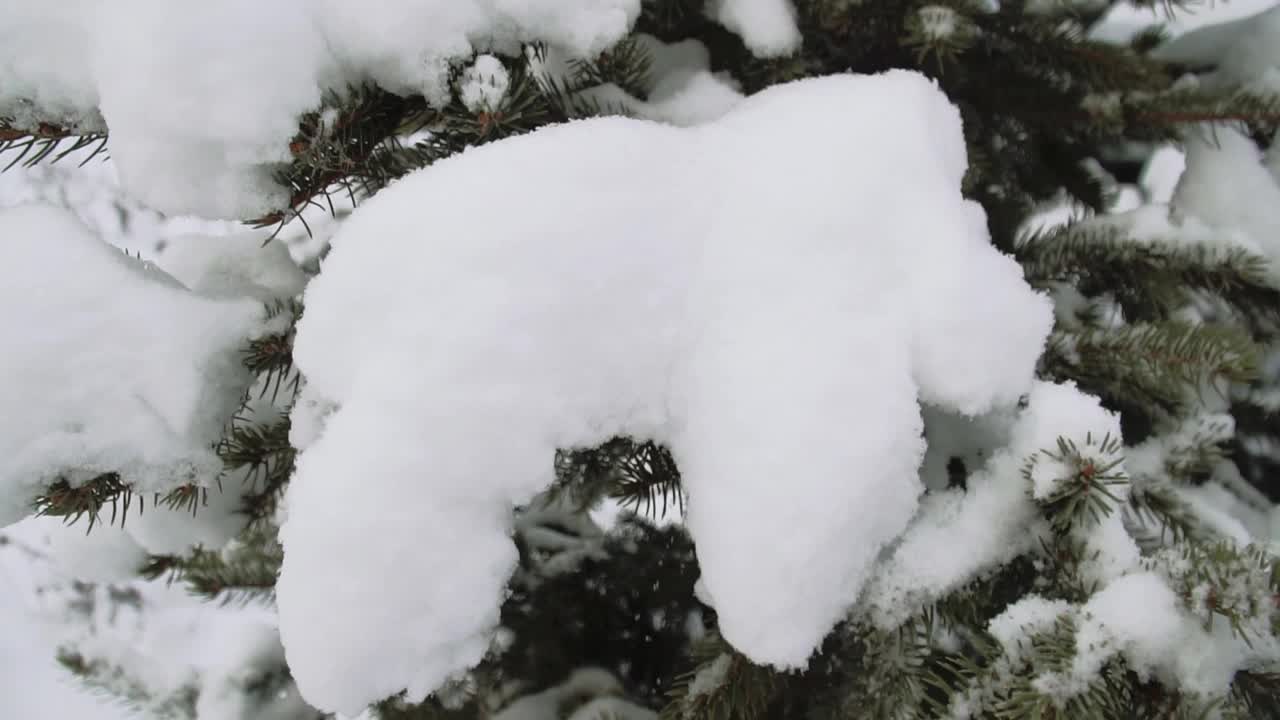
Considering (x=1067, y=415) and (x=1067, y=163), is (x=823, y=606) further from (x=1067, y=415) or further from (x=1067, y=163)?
(x=1067, y=163)

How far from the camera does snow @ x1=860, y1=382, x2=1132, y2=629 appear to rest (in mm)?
793

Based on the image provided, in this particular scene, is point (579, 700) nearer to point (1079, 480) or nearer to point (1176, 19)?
point (1079, 480)

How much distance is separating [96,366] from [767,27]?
943mm

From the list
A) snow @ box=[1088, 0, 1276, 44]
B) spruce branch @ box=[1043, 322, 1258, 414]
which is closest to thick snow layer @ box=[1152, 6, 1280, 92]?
snow @ box=[1088, 0, 1276, 44]

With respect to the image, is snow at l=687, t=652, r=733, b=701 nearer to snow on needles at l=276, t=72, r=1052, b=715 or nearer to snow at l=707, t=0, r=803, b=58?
snow on needles at l=276, t=72, r=1052, b=715

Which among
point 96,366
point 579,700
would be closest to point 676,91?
point 96,366

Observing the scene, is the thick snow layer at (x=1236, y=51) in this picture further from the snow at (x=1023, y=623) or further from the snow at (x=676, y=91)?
the snow at (x=1023, y=623)

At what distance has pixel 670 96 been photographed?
108 centimetres

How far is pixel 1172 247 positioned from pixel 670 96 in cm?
86

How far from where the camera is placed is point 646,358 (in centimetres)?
73

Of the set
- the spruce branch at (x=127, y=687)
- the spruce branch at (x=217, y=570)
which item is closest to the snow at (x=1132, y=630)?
the spruce branch at (x=217, y=570)

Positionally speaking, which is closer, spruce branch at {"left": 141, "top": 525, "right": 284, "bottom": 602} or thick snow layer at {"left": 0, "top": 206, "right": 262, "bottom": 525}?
thick snow layer at {"left": 0, "top": 206, "right": 262, "bottom": 525}

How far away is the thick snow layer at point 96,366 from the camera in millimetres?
731

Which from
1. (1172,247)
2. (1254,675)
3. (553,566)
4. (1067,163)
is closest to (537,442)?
(1254,675)
